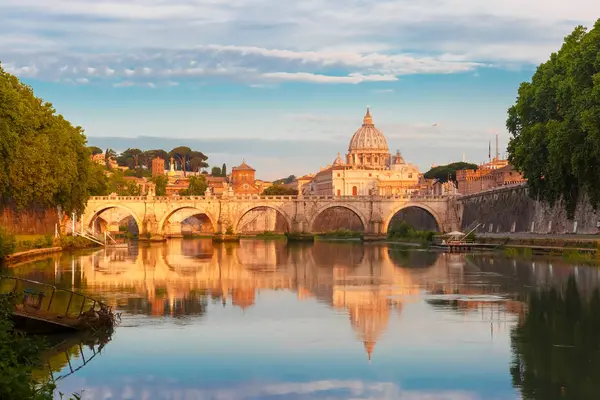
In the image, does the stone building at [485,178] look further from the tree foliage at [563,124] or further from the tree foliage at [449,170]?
the tree foliage at [563,124]

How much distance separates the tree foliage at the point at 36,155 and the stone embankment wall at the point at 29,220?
877 mm

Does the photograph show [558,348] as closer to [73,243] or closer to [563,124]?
[563,124]

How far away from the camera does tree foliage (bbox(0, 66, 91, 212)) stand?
42.0m

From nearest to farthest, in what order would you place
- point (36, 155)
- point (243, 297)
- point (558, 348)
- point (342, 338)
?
point (558, 348), point (342, 338), point (243, 297), point (36, 155)

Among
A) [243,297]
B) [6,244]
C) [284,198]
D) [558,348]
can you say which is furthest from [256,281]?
[284,198]

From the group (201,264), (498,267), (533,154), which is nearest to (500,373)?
(498,267)

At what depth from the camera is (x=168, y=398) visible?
16422 millimetres

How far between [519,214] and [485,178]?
68097 mm

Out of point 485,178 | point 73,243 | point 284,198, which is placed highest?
point 485,178

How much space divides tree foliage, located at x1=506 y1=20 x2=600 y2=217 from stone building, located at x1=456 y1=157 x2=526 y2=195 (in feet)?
212

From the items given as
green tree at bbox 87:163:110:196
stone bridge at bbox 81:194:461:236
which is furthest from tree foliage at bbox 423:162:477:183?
green tree at bbox 87:163:110:196

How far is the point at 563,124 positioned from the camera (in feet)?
155

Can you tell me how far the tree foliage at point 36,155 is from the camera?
138ft

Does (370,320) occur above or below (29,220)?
below
